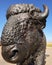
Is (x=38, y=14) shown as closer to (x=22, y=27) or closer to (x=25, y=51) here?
(x=22, y=27)

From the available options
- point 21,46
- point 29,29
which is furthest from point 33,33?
point 21,46

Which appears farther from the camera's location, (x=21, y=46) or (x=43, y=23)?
(x=43, y=23)

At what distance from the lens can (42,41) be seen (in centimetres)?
246

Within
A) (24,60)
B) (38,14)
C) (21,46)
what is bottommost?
(24,60)

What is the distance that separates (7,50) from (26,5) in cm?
49

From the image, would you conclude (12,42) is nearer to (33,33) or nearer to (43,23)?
(33,33)

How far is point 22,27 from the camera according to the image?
7.64 ft

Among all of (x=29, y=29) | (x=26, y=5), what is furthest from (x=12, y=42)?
(x=26, y=5)

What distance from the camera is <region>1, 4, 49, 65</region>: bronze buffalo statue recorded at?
2254 millimetres

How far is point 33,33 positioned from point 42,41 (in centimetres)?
14

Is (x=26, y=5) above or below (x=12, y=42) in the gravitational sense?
above

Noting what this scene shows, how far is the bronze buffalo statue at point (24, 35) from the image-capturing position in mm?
2254

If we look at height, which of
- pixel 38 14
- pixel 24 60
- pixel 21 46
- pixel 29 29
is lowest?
pixel 24 60

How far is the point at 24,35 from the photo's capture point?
2.35 meters
